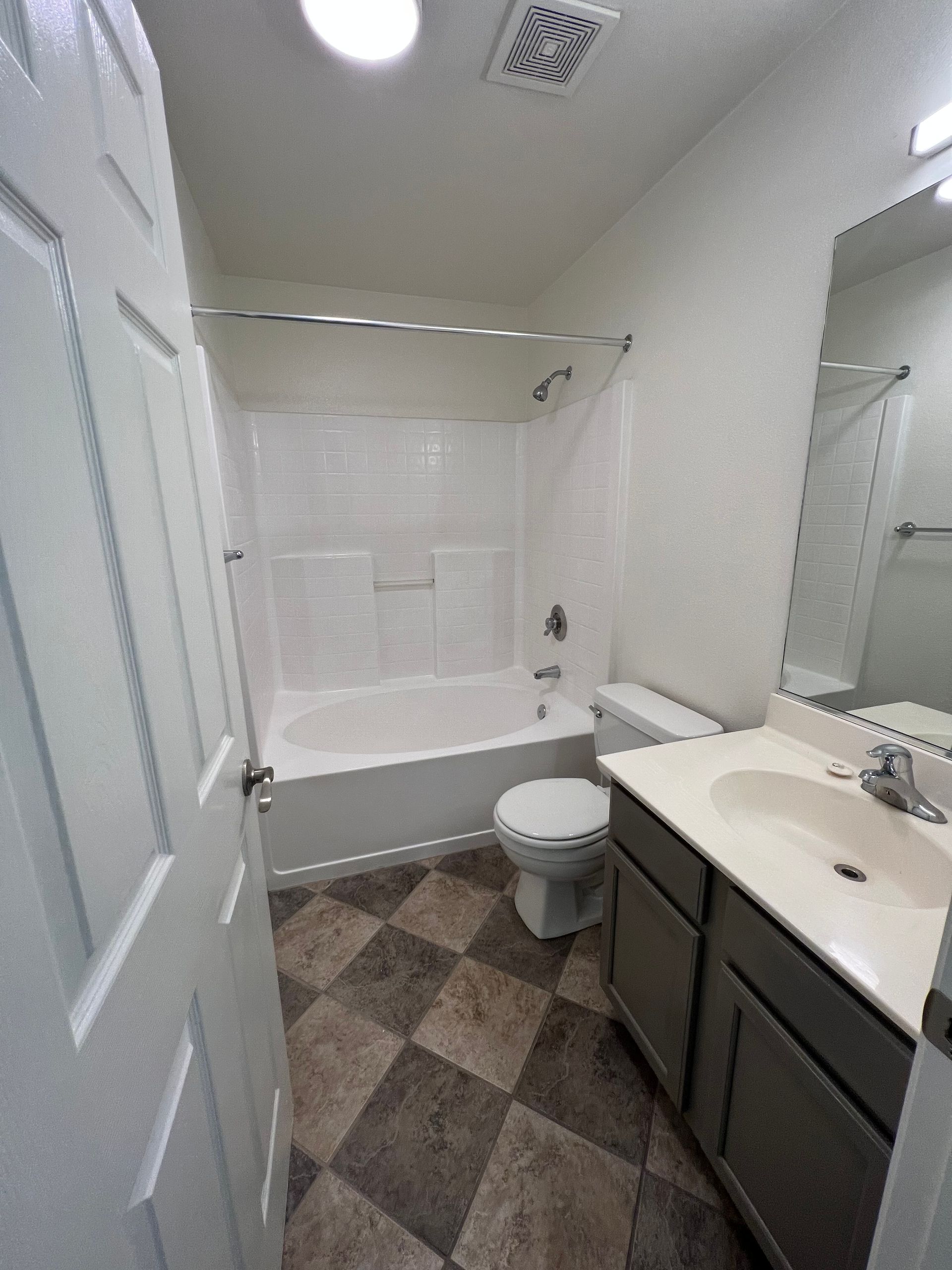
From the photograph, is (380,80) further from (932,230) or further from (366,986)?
(366,986)

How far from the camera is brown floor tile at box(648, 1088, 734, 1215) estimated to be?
3.53 ft

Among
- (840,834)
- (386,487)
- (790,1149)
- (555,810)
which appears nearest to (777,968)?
(790,1149)

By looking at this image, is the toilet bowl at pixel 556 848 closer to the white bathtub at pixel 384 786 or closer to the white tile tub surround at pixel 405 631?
the white bathtub at pixel 384 786

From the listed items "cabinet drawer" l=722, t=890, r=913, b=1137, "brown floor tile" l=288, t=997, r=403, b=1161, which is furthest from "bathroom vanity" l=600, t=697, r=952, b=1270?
"brown floor tile" l=288, t=997, r=403, b=1161

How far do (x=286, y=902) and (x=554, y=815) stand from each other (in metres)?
1.11

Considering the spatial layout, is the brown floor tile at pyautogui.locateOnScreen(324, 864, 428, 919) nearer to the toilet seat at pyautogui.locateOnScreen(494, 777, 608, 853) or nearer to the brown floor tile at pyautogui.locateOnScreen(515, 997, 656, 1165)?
the toilet seat at pyautogui.locateOnScreen(494, 777, 608, 853)

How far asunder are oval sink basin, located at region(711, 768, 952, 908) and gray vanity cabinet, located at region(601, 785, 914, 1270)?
0.53ft

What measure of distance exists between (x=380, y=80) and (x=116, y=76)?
3.41 ft

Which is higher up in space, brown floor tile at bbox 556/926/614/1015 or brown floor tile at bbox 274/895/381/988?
brown floor tile at bbox 556/926/614/1015

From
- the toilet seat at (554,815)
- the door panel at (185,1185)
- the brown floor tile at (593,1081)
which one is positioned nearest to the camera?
the door panel at (185,1185)

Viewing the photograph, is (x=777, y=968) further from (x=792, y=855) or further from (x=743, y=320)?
(x=743, y=320)

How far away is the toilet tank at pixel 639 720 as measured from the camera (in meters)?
1.53

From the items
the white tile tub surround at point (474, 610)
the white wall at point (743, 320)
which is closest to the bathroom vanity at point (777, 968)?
the white wall at point (743, 320)

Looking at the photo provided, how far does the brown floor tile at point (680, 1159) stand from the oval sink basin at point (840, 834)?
2.24ft
